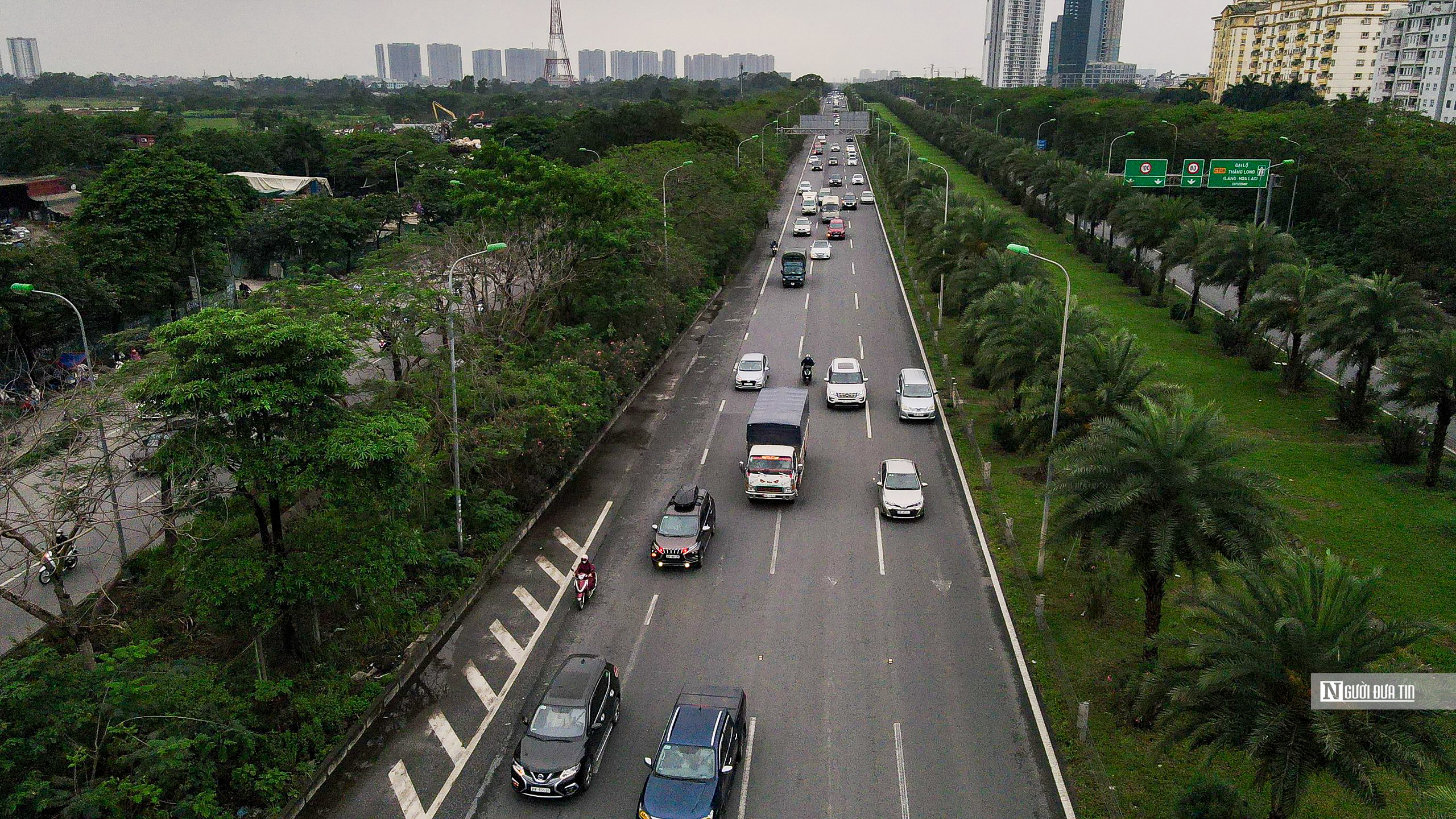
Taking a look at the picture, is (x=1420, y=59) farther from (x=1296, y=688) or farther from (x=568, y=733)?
(x=568, y=733)

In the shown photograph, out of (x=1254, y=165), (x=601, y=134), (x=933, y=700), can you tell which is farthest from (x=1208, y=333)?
(x=601, y=134)

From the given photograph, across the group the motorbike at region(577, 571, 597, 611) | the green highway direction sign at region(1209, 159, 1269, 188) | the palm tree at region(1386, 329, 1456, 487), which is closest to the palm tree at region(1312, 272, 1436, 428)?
the palm tree at region(1386, 329, 1456, 487)

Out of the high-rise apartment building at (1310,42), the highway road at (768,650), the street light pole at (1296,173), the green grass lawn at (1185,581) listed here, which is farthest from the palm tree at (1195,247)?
the high-rise apartment building at (1310,42)

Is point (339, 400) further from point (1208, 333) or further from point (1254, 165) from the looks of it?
point (1254, 165)

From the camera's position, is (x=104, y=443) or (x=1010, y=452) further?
(x=1010, y=452)

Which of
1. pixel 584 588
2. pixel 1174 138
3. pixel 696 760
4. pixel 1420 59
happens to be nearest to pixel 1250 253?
pixel 584 588
